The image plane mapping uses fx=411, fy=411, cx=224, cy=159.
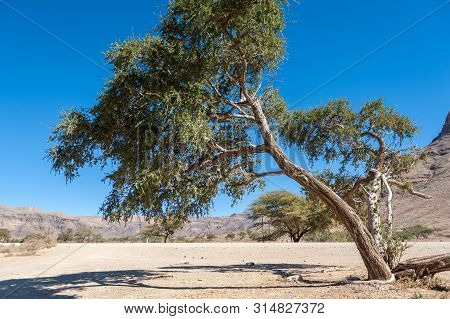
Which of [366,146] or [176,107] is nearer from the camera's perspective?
[176,107]

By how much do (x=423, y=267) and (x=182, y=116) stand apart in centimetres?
711

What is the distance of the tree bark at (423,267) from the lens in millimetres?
10109

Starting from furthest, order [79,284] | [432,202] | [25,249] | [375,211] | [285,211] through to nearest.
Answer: [432,202]
[285,211]
[25,249]
[79,284]
[375,211]

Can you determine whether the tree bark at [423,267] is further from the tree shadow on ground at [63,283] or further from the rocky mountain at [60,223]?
the rocky mountain at [60,223]

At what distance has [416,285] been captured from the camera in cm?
989

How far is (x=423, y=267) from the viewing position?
10.4m

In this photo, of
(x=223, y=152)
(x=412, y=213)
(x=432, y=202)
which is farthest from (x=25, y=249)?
(x=432, y=202)

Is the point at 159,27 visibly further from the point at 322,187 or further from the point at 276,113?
the point at 322,187

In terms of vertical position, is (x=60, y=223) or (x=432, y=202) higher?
(x=60, y=223)

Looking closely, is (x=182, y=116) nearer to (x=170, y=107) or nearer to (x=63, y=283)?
(x=170, y=107)

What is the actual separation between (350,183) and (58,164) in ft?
37.0

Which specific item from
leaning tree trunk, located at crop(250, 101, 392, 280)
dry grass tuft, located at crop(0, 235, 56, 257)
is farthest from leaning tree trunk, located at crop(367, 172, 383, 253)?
dry grass tuft, located at crop(0, 235, 56, 257)

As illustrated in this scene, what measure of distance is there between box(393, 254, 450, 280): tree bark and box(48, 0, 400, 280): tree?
0.54m

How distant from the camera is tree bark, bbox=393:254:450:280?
33.2 feet
